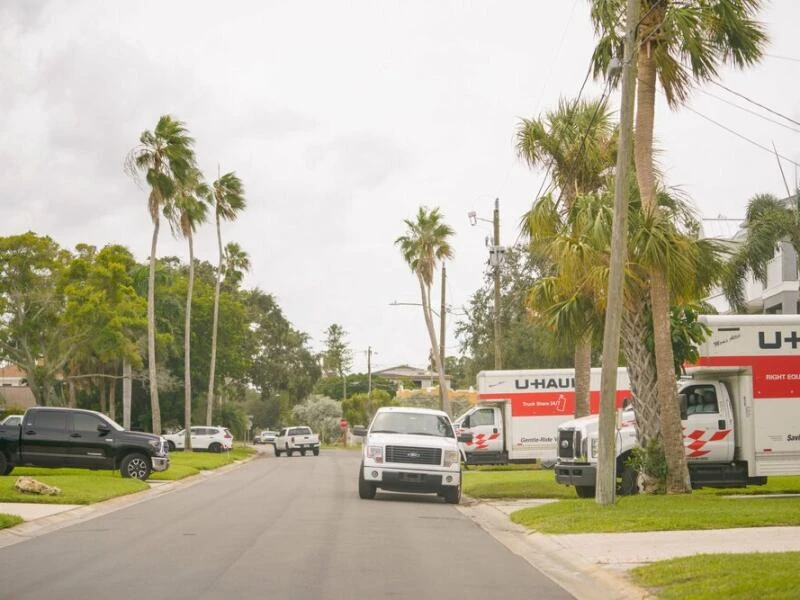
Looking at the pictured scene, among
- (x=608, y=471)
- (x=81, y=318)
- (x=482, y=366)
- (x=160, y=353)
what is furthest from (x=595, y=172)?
(x=160, y=353)

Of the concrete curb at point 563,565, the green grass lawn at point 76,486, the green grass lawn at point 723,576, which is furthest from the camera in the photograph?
the green grass lawn at point 76,486

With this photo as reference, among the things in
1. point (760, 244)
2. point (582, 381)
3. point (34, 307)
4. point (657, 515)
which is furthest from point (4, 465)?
point (760, 244)

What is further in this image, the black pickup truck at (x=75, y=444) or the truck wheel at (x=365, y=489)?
the black pickup truck at (x=75, y=444)

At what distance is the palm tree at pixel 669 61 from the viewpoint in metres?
19.4

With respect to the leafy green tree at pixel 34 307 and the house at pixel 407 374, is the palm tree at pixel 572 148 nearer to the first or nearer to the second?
the leafy green tree at pixel 34 307

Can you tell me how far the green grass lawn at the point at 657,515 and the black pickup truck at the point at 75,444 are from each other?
1228 centimetres

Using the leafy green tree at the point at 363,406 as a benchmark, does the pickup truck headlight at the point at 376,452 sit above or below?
below

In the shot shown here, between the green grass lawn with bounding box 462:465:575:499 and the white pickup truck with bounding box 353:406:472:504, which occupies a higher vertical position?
the white pickup truck with bounding box 353:406:472:504

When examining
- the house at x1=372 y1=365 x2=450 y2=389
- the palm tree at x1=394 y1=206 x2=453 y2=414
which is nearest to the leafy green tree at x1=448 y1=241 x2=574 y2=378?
the palm tree at x1=394 y1=206 x2=453 y2=414

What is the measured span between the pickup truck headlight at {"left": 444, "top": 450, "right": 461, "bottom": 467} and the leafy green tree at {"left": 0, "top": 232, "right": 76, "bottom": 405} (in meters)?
28.9

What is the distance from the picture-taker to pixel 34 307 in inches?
1866

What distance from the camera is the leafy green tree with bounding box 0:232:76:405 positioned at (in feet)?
153

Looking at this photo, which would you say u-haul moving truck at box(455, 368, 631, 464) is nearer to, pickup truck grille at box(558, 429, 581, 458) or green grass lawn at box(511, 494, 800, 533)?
pickup truck grille at box(558, 429, 581, 458)

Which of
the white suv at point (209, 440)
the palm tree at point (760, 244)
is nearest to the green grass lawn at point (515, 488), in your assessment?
the palm tree at point (760, 244)
